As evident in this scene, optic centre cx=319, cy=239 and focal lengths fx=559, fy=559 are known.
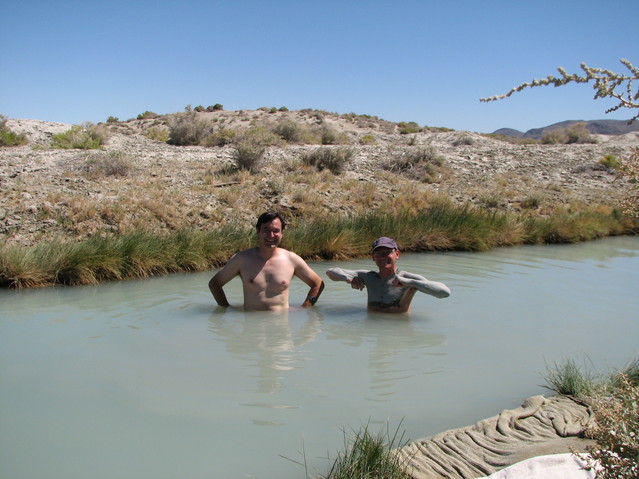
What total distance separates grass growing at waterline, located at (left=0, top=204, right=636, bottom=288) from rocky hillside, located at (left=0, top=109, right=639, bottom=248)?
1203 mm

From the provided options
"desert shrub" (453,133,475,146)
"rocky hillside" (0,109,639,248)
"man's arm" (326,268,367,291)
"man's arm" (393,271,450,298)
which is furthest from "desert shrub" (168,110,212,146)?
"man's arm" (393,271,450,298)

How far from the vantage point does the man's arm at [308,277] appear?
5.70m

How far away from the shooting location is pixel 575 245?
1253 centimetres

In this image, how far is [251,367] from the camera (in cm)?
418

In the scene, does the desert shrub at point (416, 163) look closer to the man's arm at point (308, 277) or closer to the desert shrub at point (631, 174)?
the man's arm at point (308, 277)

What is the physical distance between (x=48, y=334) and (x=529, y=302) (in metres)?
5.19

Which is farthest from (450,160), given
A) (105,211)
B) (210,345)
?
(210,345)

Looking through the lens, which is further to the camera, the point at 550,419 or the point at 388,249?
the point at 388,249

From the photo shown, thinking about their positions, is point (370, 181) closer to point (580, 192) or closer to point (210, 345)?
point (580, 192)

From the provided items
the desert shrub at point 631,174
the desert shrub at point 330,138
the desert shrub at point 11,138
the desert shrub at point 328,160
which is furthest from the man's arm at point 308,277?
the desert shrub at point 330,138

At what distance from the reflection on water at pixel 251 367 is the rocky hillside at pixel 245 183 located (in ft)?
9.75

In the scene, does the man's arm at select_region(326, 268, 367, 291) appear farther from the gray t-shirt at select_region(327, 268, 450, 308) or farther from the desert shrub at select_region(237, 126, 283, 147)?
the desert shrub at select_region(237, 126, 283, 147)

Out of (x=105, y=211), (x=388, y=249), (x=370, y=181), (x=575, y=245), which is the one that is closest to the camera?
(x=388, y=249)

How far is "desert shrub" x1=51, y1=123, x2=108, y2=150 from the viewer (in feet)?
52.1
